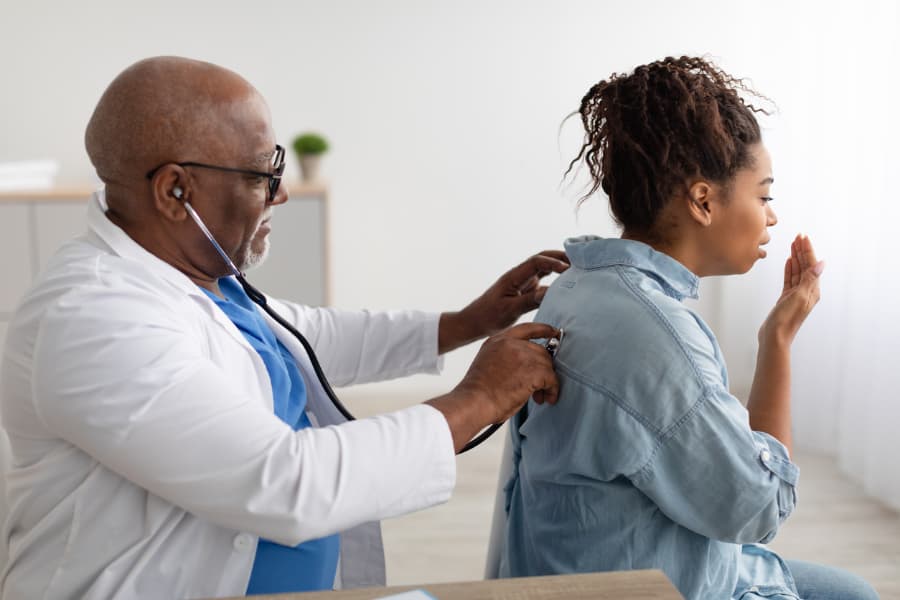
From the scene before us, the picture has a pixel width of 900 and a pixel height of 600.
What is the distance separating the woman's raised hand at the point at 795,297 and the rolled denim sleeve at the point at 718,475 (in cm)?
22

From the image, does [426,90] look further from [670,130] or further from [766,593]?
[766,593]

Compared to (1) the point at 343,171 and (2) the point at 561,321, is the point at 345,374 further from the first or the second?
(1) the point at 343,171

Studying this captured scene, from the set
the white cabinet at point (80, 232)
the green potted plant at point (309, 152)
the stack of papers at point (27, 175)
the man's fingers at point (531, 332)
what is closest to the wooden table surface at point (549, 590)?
the man's fingers at point (531, 332)

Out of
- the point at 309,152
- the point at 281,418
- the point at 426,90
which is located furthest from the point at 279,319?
the point at 426,90

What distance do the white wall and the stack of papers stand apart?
0.25 meters

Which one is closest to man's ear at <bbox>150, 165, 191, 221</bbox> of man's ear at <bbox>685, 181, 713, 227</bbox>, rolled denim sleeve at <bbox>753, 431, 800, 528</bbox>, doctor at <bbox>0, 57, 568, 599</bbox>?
doctor at <bbox>0, 57, 568, 599</bbox>

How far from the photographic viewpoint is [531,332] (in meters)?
1.28

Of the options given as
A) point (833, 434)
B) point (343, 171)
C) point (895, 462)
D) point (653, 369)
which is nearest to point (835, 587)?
point (653, 369)

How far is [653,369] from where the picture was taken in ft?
3.82

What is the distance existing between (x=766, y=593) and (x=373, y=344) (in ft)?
2.67

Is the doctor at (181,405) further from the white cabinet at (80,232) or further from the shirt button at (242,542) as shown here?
the white cabinet at (80,232)

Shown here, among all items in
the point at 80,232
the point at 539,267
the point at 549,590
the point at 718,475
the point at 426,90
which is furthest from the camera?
the point at 426,90

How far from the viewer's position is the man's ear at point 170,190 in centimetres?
128

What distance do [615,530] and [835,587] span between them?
441 mm
